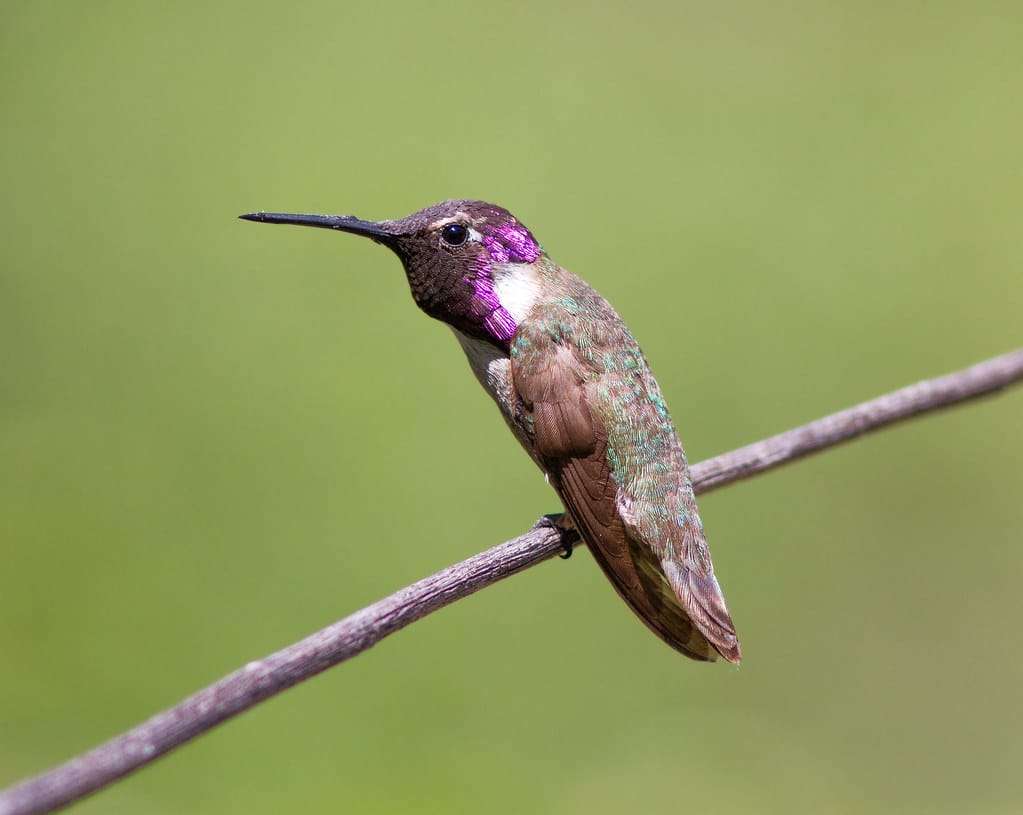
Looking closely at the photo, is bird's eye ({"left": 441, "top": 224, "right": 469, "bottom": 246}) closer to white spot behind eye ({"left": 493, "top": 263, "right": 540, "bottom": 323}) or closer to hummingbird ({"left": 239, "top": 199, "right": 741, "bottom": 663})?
hummingbird ({"left": 239, "top": 199, "right": 741, "bottom": 663})

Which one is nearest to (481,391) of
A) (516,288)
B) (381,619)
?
(516,288)

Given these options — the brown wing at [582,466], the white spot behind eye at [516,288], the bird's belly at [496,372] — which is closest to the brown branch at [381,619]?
the brown wing at [582,466]

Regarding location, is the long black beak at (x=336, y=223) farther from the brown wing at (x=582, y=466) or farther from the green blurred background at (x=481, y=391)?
the green blurred background at (x=481, y=391)

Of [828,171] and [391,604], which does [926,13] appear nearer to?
[828,171]

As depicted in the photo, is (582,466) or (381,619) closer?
(381,619)

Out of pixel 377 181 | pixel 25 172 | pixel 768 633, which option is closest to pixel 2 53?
pixel 25 172

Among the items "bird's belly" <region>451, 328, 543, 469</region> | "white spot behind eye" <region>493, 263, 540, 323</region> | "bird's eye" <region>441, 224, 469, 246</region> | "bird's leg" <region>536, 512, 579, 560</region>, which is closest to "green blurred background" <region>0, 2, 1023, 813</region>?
"bird's leg" <region>536, 512, 579, 560</region>

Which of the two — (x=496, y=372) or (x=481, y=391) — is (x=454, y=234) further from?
(x=481, y=391)
